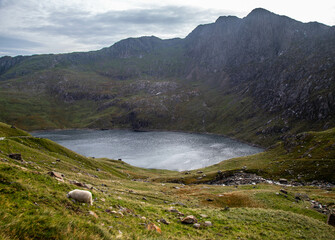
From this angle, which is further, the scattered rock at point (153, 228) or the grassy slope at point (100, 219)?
the scattered rock at point (153, 228)

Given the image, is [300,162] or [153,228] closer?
[153,228]

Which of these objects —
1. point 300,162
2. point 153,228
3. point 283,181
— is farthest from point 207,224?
point 300,162

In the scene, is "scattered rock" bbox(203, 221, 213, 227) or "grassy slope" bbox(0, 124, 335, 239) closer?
"grassy slope" bbox(0, 124, 335, 239)

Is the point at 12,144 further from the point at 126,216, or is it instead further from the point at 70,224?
the point at 70,224

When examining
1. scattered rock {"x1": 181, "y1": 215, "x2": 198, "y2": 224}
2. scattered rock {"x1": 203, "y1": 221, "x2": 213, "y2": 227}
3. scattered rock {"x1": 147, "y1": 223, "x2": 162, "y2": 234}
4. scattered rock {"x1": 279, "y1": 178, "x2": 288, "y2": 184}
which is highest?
scattered rock {"x1": 147, "y1": 223, "x2": 162, "y2": 234}

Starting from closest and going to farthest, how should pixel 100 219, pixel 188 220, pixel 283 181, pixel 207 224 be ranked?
pixel 100 219
pixel 188 220
pixel 207 224
pixel 283 181

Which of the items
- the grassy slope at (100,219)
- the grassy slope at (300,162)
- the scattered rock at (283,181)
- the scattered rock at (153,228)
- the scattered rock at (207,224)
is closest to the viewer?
the grassy slope at (100,219)

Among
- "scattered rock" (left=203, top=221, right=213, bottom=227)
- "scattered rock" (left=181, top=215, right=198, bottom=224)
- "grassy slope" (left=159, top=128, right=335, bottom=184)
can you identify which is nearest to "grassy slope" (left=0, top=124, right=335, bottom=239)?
"scattered rock" (left=203, top=221, right=213, bottom=227)

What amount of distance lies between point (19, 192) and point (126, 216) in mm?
8481

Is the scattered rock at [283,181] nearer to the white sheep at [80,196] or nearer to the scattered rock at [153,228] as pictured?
the scattered rock at [153,228]

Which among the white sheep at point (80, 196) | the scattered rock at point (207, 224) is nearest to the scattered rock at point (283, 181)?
the scattered rock at point (207, 224)

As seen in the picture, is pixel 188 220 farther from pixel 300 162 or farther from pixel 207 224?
pixel 300 162

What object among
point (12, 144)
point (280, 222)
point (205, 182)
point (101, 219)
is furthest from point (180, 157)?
point (101, 219)

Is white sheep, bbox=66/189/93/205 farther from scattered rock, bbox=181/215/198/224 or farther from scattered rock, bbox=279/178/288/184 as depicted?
scattered rock, bbox=279/178/288/184
